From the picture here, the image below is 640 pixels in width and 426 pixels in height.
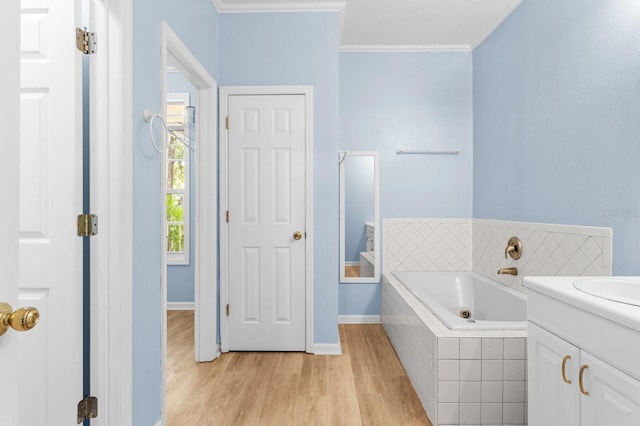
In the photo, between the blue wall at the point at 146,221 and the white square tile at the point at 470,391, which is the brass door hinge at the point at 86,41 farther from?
the white square tile at the point at 470,391

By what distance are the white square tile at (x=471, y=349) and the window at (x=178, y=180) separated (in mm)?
3339

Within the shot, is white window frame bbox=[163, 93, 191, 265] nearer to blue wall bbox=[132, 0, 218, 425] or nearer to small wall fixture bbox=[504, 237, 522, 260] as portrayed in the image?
blue wall bbox=[132, 0, 218, 425]

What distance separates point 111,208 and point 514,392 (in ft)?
6.80

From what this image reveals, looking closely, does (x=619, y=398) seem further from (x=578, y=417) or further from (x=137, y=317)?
(x=137, y=317)

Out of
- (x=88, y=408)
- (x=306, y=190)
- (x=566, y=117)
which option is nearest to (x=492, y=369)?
(x=566, y=117)

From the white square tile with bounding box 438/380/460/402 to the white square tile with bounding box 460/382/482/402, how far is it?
24 mm

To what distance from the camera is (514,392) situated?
1.93 m

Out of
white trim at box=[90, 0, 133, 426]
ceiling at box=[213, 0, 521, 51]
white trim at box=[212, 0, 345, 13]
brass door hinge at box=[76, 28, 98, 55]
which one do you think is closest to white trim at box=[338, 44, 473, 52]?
ceiling at box=[213, 0, 521, 51]

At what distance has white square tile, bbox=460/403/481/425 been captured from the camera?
1.94 meters

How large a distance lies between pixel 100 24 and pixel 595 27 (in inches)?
96.1

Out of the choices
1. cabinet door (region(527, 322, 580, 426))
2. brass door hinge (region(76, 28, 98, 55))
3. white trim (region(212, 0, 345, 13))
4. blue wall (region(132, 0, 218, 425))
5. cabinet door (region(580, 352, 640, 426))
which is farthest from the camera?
white trim (region(212, 0, 345, 13))

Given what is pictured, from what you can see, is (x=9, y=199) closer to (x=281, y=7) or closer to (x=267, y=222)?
(x=267, y=222)

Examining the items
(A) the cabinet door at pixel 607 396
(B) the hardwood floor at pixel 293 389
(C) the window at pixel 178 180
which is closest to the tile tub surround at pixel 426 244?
(B) the hardwood floor at pixel 293 389

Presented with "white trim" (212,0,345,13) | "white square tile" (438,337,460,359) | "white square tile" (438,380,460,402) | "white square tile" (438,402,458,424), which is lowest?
"white square tile" (438,402,458,424)
